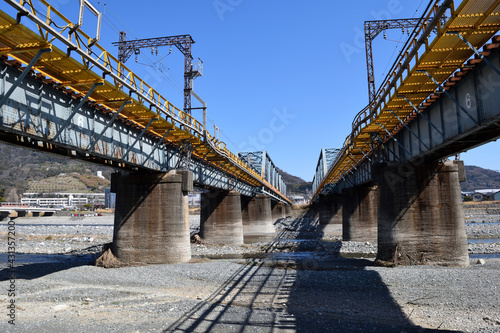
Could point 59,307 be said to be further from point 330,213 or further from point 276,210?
point 276,210

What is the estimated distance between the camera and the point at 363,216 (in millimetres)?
40625

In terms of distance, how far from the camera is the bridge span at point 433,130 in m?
10.5

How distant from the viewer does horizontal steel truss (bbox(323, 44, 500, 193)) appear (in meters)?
10.9

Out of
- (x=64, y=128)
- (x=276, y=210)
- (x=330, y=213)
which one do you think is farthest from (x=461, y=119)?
(x=276, y=210)

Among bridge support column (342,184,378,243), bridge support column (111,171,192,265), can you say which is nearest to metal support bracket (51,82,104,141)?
bridge support column (111,171,192,265)

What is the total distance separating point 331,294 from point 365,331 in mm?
4509

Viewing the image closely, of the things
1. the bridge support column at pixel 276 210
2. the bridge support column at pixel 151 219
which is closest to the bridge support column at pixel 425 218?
the bridge support column at pixel 151 219

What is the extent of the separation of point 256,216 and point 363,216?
2361 cm

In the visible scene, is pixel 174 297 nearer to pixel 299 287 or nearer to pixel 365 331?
pixel 299 287

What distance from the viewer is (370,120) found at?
65.0ft

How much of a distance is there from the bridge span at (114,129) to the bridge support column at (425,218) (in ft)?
39.1

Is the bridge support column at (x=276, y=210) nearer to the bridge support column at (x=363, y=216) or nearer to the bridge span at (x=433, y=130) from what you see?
the bridge support column at (x=363, y=216)

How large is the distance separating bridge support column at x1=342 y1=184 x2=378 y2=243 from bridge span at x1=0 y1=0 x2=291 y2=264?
1597 cm

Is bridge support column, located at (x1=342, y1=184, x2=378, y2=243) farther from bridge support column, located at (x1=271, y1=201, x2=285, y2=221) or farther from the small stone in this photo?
bridge support column, located at (x1=271, y1=201, x2=285, y2=221)
